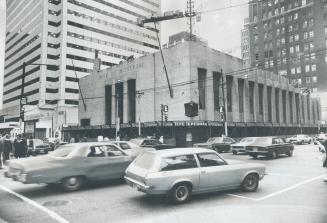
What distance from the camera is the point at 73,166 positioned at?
9.75 metres

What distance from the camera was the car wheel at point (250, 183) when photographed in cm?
906

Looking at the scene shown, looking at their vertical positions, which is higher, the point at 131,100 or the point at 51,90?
the point at 51,90

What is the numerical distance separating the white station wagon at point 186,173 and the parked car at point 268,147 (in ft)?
31.1

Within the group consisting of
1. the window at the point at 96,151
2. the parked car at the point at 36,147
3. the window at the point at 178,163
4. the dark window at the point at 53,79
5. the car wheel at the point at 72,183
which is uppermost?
the dark window at the point at 53,79

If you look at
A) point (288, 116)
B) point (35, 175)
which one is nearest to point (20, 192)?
point (35, 175)

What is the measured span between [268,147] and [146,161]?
11.9 metres

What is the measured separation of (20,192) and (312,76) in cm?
9391

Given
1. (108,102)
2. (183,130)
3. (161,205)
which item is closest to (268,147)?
(161,205)

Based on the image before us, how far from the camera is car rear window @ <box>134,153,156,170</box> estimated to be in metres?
8.07

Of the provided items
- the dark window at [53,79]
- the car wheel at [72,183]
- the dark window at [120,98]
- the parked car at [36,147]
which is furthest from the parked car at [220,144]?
the dark window at [53,79]

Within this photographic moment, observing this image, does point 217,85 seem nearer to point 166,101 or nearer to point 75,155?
point 166,101

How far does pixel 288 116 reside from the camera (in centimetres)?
6209

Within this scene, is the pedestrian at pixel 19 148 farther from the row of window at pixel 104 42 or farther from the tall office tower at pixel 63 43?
the row of window at pixel 104 42

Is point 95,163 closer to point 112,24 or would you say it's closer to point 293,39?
point 112,24
